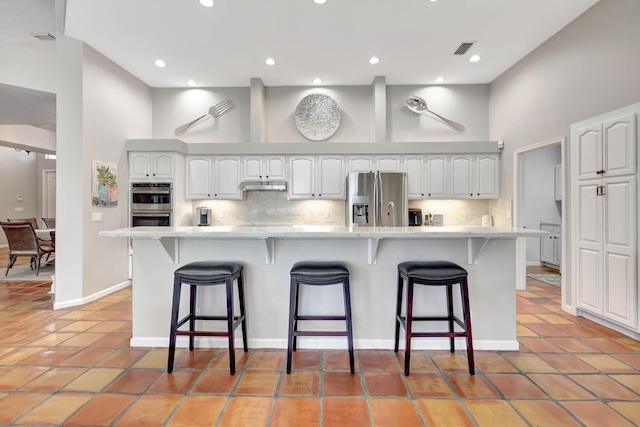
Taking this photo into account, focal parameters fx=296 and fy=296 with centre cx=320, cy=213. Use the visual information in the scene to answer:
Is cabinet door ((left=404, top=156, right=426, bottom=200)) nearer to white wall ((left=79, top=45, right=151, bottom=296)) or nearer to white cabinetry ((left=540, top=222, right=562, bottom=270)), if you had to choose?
white cabinetry ((left=540, top=222, right=562, bottom=270))

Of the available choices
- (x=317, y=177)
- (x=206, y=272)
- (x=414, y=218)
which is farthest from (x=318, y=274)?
(x=414, y=218)

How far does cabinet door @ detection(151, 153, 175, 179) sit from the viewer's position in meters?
4.51

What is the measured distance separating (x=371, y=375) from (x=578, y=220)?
9.34 ft

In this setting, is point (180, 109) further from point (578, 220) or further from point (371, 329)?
point (578, 220)

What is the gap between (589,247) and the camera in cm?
305

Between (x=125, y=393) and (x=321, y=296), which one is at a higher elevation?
(x=321, y=296)

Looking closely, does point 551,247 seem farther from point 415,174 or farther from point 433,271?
point 433,271

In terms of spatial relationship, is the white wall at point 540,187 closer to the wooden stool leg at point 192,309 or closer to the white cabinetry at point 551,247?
the white cabinetry at point 551,247

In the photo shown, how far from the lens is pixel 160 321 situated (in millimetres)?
2537

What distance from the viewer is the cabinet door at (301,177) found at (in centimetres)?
479

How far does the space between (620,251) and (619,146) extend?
970mm

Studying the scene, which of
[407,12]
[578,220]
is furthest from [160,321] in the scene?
[578,220]

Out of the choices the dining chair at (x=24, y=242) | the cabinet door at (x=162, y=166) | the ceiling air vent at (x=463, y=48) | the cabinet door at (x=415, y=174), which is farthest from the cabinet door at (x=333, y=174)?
the dining chair at (x=24, y=242)

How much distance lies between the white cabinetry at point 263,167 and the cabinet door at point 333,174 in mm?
617
